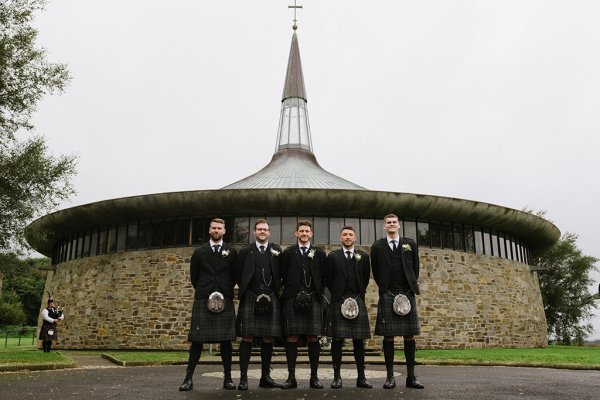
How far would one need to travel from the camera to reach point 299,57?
114 ft

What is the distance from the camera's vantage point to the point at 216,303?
250 inches

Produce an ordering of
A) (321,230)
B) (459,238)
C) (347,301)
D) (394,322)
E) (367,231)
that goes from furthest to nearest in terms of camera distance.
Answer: (459,238) → (367,231) → (321,230) → (347,301) → (394,322)

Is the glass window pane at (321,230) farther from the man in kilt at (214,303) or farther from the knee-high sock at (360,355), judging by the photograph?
the man in kilt at (214,303)

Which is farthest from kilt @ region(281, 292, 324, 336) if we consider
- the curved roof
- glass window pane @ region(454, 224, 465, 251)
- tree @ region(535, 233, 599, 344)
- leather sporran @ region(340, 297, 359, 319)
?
tree @ region(535, 233, 599, 344)

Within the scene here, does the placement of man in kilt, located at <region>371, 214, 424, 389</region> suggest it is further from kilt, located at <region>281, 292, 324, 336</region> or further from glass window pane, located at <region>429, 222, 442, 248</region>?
glass window pane, located at <region>429, 222, 442, 248</region>

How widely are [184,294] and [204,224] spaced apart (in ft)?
8.48

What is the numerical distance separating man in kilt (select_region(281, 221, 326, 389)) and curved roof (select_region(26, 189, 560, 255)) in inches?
483

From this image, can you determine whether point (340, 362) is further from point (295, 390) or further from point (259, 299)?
point (259, 299)

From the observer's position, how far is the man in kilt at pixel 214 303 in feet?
20.9

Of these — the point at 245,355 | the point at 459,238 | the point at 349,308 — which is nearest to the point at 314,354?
the point at 349,308

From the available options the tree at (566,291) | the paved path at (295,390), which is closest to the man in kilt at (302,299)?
the paved path at (295,390)

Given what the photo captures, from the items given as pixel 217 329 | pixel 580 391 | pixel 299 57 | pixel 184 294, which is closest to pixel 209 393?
pixel 217 329

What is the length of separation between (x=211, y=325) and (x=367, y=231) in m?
14.2

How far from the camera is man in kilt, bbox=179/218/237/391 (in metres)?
6.36
